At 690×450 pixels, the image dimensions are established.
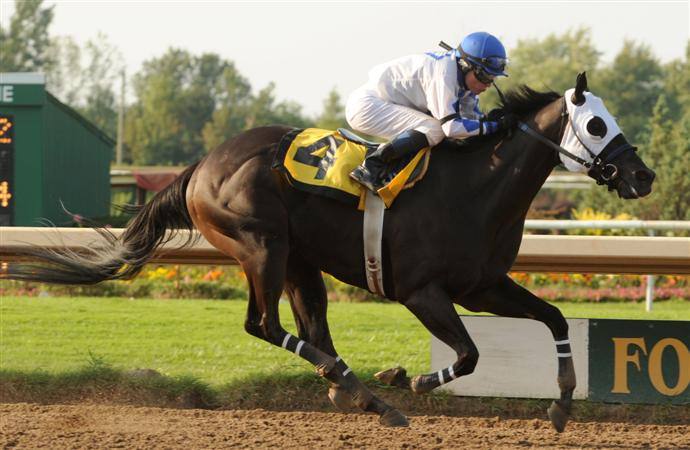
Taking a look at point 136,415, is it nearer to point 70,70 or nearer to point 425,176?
point 425,176

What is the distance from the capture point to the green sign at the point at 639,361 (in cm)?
659

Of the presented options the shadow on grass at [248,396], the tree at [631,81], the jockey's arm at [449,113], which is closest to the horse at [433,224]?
the jockey's arm at [449,113]

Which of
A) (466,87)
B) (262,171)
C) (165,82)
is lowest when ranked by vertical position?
(262,171)

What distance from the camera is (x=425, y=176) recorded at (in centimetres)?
537

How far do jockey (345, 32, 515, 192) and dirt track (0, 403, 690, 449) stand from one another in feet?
4.22

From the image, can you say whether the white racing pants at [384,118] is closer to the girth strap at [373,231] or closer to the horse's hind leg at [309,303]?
the girth strap at [373,231]

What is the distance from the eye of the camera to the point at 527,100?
5.50 m

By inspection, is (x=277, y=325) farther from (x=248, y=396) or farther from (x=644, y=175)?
(x=644, y=175)

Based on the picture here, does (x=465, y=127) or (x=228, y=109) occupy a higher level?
(x=228, y=109)

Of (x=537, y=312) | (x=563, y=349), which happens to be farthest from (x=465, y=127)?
(x=563, y=349)

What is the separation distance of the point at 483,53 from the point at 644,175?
0.98 metres

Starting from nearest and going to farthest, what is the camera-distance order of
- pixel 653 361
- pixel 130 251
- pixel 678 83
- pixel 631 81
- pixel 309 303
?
pixel 309 303
pixel 130 251
pixel 653 361
pixel 678 83
pixel 631 81

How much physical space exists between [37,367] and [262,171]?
2652 millimetres

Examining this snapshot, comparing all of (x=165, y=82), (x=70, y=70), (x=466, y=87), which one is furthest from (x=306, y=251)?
(x=70, y=70)
